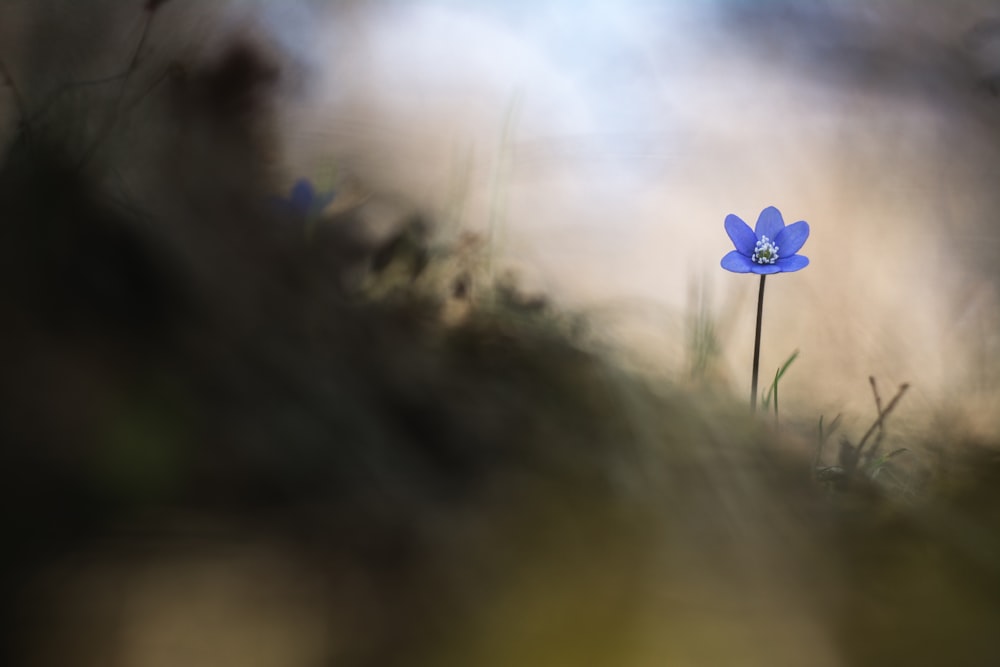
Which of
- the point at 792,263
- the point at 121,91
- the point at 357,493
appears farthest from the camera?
the point at 792,263

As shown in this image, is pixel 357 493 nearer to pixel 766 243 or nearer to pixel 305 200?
pixel 305 200

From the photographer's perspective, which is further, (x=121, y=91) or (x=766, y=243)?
(x=766, y=243)

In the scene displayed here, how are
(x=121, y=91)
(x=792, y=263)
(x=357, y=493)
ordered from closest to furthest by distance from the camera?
(x=357, y=493), (x=121, y=91), (x=792, y=263)

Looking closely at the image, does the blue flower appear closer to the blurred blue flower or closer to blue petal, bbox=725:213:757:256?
blue petal, bbox=725:213:757:256

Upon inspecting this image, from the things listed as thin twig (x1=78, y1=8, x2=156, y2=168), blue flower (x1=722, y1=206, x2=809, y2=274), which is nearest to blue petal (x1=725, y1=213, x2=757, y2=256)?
blue flower (x1=722, y1=206, x2=809, y2=274)

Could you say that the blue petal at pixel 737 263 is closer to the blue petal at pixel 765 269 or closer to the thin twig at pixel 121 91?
the blue petal at pixel 765 269

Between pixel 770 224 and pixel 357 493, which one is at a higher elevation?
pixel 770 224

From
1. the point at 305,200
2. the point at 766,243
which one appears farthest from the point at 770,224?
the point at 305,200
